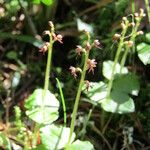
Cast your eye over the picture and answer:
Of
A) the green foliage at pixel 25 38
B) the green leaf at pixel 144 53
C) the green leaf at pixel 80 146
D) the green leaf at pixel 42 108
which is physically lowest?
the green leaf at pixel 80 146

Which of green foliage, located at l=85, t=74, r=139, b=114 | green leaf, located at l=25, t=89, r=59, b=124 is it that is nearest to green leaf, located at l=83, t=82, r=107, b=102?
green foliage, located at l=85, t=74, r=139, b=114

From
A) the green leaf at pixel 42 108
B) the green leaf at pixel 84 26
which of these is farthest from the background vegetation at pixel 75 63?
the green leaf at pixel 42 108

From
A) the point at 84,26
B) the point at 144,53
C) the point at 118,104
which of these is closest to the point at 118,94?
the point at 118,104

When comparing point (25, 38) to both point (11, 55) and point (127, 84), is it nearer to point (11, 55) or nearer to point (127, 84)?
point (11, 55)

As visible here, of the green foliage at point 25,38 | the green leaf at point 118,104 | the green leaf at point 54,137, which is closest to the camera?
the green leaf at point 54,137

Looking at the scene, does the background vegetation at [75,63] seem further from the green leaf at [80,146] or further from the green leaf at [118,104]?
the green leaf at [80,146]

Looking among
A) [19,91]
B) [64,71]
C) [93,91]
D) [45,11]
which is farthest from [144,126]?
[45,11]
